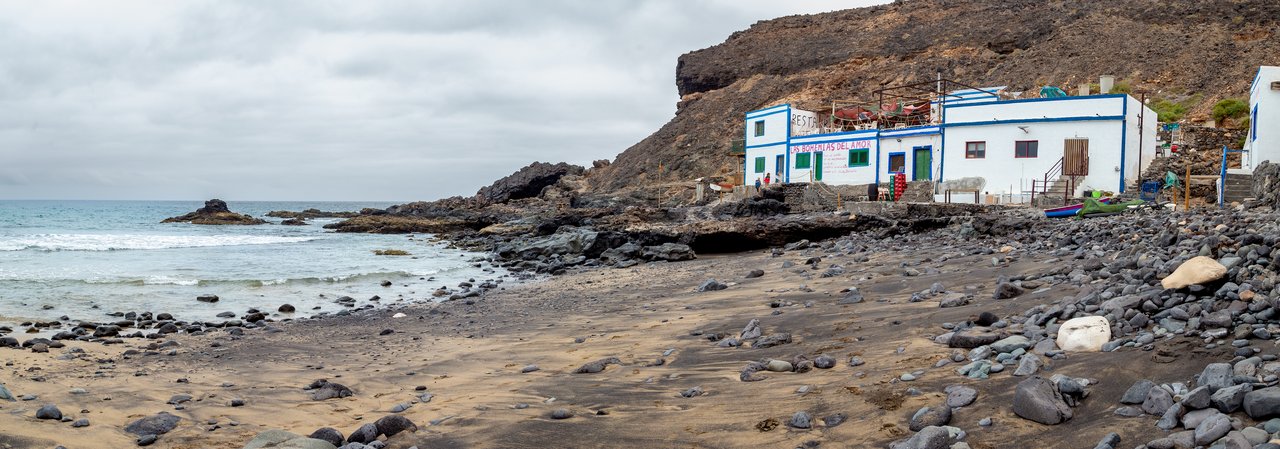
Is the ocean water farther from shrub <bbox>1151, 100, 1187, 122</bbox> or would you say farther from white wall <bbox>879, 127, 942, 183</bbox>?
shrub <bbox>1151, 100, 1187, 122</bbox>

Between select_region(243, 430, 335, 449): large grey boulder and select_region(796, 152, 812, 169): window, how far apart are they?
39.4m

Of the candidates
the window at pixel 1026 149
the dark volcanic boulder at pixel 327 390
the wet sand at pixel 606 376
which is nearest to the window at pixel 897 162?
the window at pixel 1026 149

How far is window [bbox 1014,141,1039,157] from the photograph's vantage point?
3175cm

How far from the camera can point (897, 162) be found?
1515 inches

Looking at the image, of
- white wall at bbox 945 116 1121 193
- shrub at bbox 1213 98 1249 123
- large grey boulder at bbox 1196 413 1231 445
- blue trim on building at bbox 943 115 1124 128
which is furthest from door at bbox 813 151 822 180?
large grey boulder at bbox 1196 413 1231 445

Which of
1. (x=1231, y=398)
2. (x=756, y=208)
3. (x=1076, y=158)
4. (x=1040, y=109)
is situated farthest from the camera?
(x=756, y=208)

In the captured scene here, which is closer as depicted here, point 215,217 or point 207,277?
point 207,277

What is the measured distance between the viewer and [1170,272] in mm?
7168

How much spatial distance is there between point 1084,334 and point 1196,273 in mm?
1242

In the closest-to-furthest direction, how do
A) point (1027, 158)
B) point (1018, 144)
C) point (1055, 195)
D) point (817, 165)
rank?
point (1055, 195) → point (1027, 158) → point (1018, 144) → point (817, 165)

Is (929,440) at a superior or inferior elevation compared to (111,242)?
superior

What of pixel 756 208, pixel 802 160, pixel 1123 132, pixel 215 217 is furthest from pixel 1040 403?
pixel 215 217

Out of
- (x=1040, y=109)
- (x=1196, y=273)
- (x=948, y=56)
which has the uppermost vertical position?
(x=948, y=56)

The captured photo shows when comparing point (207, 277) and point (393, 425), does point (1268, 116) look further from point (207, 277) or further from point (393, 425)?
point (207, 277)
